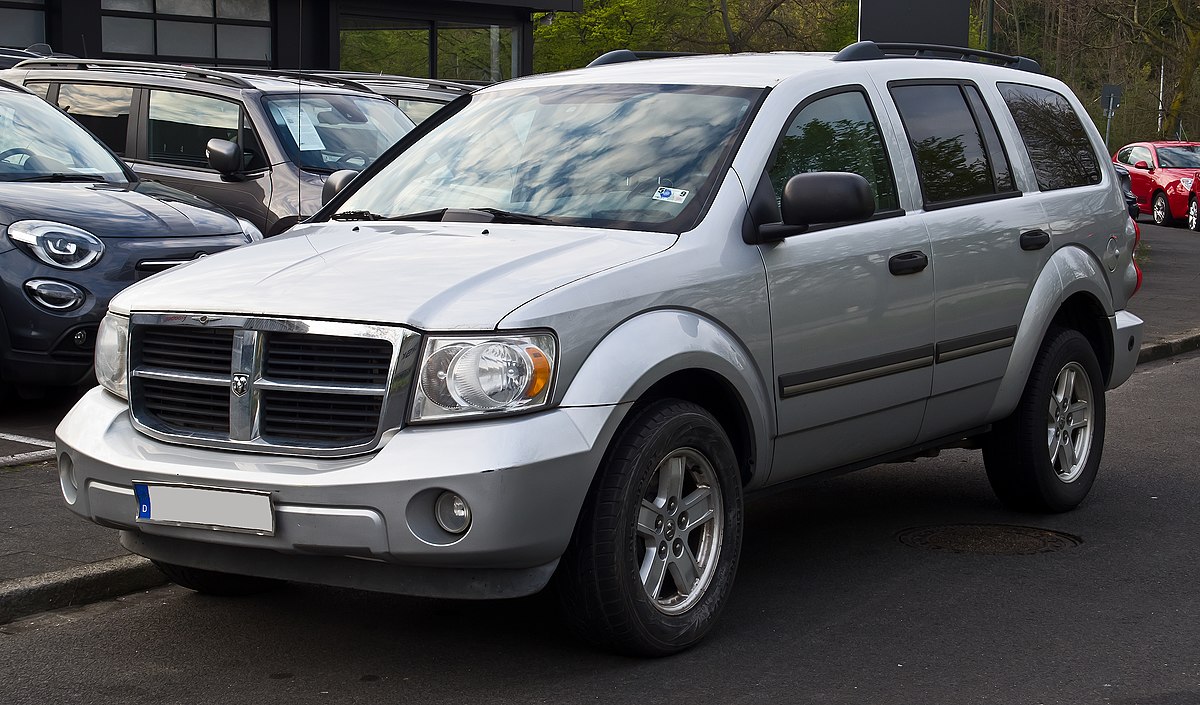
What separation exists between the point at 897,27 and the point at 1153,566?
8.14m

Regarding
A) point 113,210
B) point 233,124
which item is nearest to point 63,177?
point 113,210

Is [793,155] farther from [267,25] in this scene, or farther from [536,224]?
[267,25]

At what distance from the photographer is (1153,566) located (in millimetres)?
6023

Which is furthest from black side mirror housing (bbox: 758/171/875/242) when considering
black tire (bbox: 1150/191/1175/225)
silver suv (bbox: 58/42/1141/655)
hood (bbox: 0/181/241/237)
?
black tire (bbox: 1150/191/1175/225)

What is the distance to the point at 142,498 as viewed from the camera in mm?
4516

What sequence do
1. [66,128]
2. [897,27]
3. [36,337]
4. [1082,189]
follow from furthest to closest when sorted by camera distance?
[897,27] → [66,128] → [36,337] → [1082,189]

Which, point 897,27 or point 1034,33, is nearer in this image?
point 897,27

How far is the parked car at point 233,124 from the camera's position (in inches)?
420

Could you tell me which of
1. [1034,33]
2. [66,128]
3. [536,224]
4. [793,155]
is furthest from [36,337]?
[1034,33]

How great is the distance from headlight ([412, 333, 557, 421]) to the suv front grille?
60 mm

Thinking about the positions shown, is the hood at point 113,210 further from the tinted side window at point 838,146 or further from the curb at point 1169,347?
the curb at point 1169,347

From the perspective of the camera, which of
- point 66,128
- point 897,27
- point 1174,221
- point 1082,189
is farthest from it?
point 1174,221

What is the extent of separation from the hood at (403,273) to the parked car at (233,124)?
17.6ft

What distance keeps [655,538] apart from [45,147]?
622 centimetres
